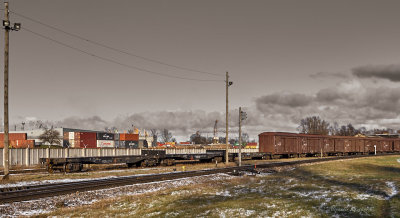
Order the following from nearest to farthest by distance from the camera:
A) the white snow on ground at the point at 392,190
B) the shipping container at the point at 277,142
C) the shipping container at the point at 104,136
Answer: the white snow on ground at the point at 392,190 → the shipping container at the point at 277,142 → the shipping container at the point at 104,136

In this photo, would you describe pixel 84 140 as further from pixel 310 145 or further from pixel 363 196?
pixel 363 196

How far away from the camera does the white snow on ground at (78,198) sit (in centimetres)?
1258

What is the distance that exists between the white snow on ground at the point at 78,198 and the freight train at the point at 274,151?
10.6 m

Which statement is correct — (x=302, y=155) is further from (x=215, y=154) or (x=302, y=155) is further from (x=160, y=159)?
(x=160, y=159)

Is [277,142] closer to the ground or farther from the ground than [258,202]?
farther from the ground

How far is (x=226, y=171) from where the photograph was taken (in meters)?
26.2

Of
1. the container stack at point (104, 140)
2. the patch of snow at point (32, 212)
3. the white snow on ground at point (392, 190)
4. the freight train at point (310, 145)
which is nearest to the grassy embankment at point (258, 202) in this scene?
the white snow on ground at point (392, 190)

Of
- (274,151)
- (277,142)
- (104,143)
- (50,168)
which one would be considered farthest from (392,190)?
(104,143)

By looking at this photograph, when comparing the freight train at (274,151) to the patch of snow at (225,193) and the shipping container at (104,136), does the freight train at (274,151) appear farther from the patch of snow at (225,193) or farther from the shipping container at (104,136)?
the shipping container at (104,136)

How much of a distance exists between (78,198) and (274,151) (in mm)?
33629

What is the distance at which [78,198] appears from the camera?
15.1 metres

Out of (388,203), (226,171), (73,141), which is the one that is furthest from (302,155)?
(73,141)

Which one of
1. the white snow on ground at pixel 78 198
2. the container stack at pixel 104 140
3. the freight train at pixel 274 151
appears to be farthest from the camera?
the container stack at pixel 104 140

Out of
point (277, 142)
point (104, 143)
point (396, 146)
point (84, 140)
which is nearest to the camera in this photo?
point (277, 142)
